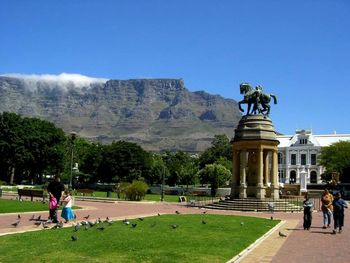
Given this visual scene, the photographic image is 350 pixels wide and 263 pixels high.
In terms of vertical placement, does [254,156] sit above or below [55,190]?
above

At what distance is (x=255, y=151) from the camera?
134 feet

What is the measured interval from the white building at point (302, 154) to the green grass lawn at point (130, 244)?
10445cm

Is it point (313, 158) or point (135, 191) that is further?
point (313, 158)

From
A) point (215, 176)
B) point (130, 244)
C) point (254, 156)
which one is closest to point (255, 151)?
point (254, 156)

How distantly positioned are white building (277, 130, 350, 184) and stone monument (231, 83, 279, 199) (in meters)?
80.3

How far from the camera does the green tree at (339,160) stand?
8388 centimetres

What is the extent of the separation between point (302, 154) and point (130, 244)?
11189 centimetres

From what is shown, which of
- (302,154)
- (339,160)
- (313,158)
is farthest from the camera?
(302,154)

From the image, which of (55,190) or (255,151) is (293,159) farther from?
Result: (55,190)

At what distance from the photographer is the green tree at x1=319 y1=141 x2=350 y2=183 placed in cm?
8388

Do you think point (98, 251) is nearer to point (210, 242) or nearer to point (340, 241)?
point (210, 242)

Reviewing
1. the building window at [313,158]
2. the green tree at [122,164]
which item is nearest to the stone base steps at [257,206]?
the green tree at [122,164]

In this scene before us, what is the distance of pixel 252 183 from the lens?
136 feet

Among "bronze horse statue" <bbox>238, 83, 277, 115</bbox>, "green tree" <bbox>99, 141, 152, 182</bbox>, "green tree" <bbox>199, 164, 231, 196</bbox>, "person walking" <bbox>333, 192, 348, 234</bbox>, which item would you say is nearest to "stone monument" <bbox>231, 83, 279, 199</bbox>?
"bronze horse statue" <bbox>238, 83, 277, 115</bbox>
